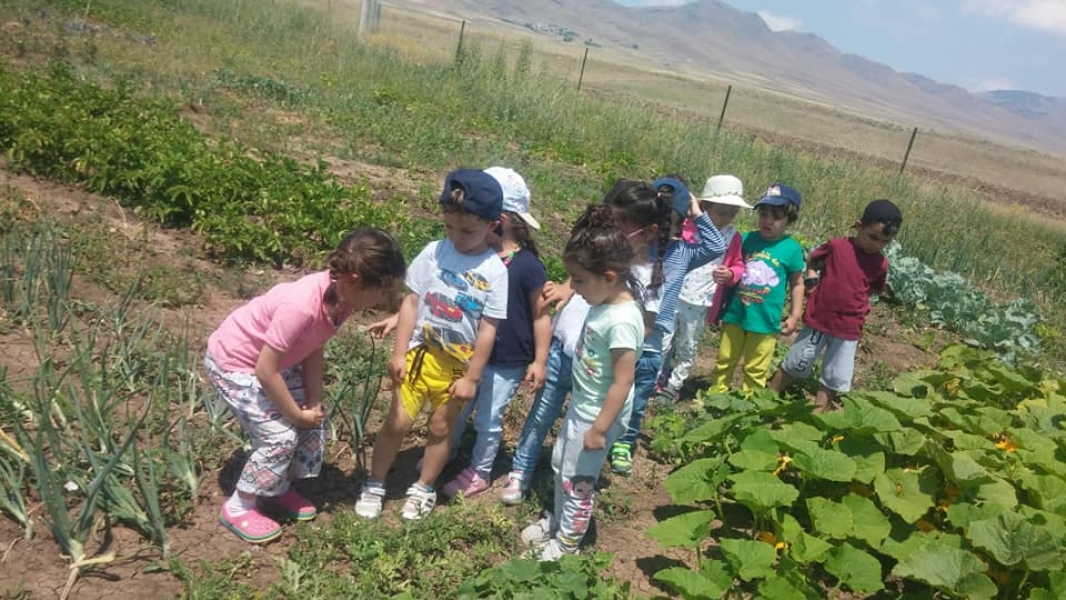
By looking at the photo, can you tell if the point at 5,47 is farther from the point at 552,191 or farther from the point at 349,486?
the point at 349,486

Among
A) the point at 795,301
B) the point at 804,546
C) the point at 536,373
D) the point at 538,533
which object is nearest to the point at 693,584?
the point at 804,546

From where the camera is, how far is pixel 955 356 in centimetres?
489

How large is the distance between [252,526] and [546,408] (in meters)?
1.27

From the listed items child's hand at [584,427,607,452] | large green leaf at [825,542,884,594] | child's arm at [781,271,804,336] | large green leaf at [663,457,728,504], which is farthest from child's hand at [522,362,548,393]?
child's arm at [781,271,804,336]

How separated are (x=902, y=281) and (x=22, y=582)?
742 centimetres

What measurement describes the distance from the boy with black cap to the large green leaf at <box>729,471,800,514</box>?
1529 mm

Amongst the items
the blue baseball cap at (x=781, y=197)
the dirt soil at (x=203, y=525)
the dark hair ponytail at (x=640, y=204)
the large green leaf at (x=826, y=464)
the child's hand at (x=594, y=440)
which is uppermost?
the blue baseball cap at (x=781, y=197)

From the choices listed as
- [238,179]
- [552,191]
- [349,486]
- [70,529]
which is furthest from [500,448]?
[552,191]

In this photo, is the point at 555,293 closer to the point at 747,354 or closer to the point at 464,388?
the point at 464,388

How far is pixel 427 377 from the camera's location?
2.93 m

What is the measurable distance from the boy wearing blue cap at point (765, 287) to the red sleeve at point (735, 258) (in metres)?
0.06

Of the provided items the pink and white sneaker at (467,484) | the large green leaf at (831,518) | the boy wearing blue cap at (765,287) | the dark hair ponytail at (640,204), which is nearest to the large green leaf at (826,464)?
the large green leaf at (831,518)

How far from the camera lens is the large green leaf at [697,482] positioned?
2947 millimetres

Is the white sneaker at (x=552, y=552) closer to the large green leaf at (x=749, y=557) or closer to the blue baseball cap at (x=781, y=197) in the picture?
the large green leaf at (x=749, y=557)
